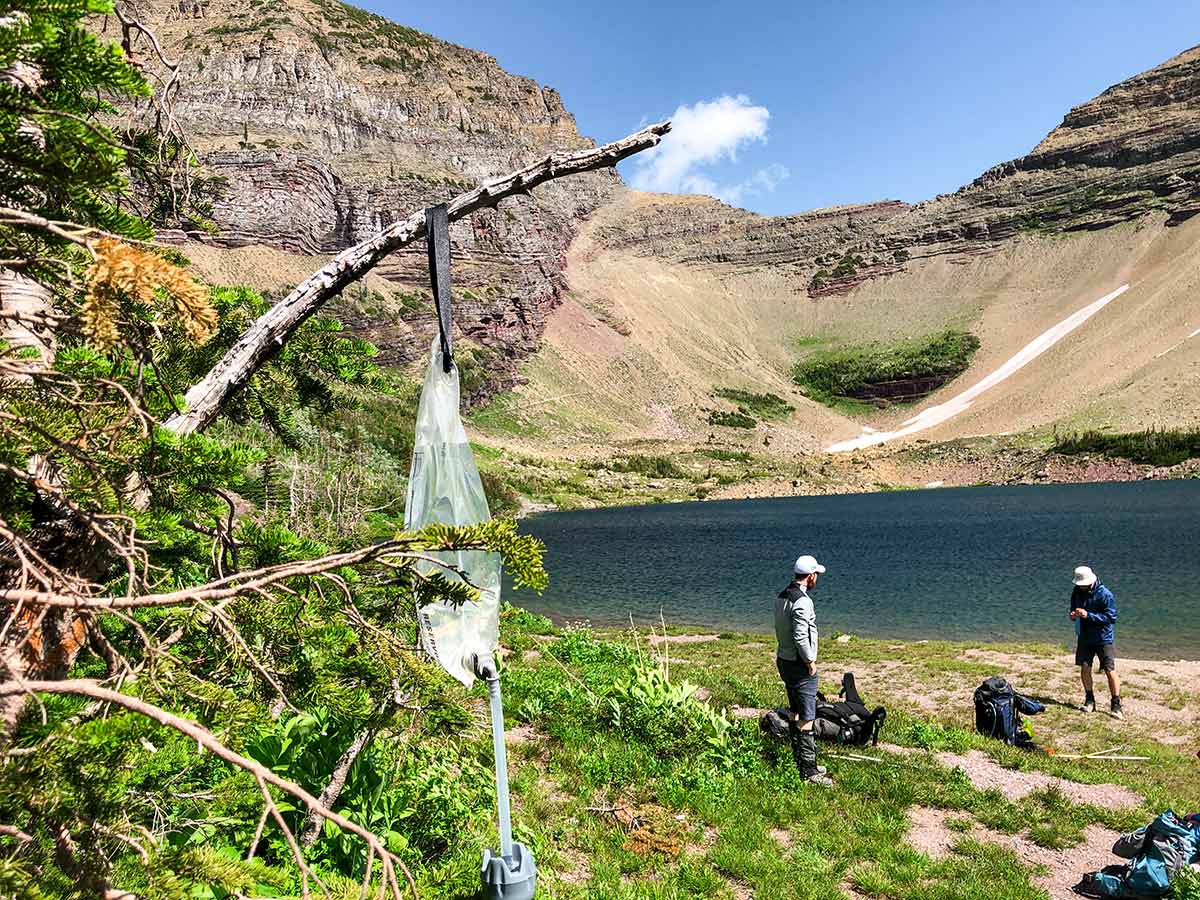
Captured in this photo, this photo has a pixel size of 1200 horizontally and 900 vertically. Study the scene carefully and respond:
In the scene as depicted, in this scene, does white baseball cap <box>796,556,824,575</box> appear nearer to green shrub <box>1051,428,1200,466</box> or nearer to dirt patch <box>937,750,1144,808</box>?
dirt patch <box>937,750,1144,808</box>

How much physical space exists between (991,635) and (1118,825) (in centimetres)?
1688

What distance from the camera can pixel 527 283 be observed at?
15712 centimetres

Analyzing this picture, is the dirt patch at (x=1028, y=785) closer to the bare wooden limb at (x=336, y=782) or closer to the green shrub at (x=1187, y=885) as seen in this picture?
the green shrub at (x=1187, y=885)

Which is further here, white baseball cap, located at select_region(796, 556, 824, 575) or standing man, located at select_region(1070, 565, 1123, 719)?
standing man, located at select_region(1070, 565, 1123, 719)

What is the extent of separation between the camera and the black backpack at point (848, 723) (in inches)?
354

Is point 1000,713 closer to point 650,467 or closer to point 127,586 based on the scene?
point 127,586

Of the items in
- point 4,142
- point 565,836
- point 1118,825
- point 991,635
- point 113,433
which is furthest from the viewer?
point 991,635

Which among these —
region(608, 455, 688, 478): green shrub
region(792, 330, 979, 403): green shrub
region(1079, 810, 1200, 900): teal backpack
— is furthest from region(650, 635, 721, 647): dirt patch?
region(792, 330, 979, 403): green shrub

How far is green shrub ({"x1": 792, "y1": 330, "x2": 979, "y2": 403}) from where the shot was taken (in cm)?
16550

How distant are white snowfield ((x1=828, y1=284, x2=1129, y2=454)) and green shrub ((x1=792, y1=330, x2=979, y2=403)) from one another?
10269mm

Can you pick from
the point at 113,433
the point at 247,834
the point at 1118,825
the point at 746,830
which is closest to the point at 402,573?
the point at 113,433

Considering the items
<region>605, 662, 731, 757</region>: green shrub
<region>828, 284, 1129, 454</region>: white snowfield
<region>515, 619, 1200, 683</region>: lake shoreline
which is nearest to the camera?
<region>605, 662, 731, 757</region>: green shrub

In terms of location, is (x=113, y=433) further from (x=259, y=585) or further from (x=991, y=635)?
(x=991, y=635)

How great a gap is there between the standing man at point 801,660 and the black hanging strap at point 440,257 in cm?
580
